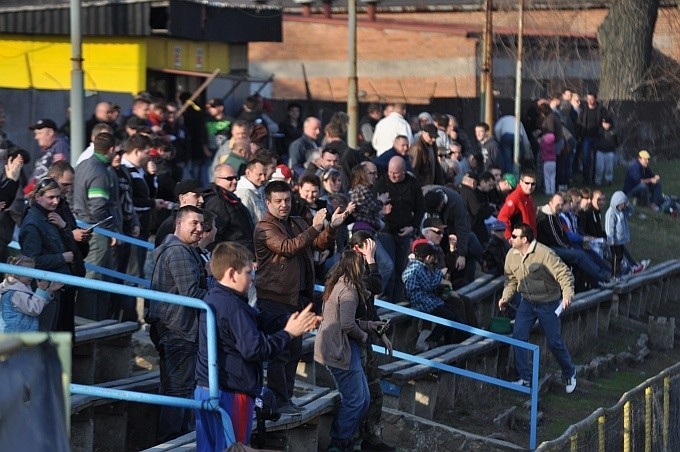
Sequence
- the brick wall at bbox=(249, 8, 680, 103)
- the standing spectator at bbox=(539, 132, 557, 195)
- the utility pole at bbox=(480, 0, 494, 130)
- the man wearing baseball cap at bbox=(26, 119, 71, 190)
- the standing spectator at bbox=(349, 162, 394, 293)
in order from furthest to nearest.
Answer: the brick wall at bbox=(249, 8, 680, 103), the standing spectator at bbox=(539, 132, 557, 195), the utility pole at bbox=(480, 0, 494, 130), the standing spectator at bbox=(349, 162, 394, 293), the man wearing baseball cap at bbox=(26, 119, 71, 190)

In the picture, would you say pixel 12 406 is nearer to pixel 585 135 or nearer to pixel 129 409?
pixel 129 409

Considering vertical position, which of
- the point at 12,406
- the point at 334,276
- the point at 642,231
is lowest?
the point at 642,231

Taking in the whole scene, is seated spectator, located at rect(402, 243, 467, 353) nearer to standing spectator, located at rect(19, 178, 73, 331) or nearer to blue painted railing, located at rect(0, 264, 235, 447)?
standing spectator, located at rect(19, 178, 73, 331)

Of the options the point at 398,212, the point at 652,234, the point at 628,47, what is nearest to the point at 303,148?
Result: the point at 398,212

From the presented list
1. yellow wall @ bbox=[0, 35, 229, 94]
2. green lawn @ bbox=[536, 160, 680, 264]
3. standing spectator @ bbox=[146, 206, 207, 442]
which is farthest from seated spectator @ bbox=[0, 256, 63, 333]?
green lawn @ bbox=[536, 160, 680, 264]

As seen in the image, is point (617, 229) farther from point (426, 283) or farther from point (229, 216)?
point (229, 216)

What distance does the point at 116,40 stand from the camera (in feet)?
73.5

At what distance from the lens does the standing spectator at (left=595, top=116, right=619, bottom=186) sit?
98.6 feet

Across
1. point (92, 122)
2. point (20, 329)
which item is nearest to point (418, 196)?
point (92, 122)

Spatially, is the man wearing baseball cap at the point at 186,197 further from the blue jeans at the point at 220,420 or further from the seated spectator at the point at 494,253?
the seated spectator at the point at 494,253

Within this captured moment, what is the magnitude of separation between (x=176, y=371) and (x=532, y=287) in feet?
20.4

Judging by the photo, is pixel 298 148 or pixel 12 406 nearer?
pixel 12 406

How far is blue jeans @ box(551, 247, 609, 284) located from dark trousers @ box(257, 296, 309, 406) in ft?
27.4

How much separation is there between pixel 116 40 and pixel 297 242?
1264 cm
